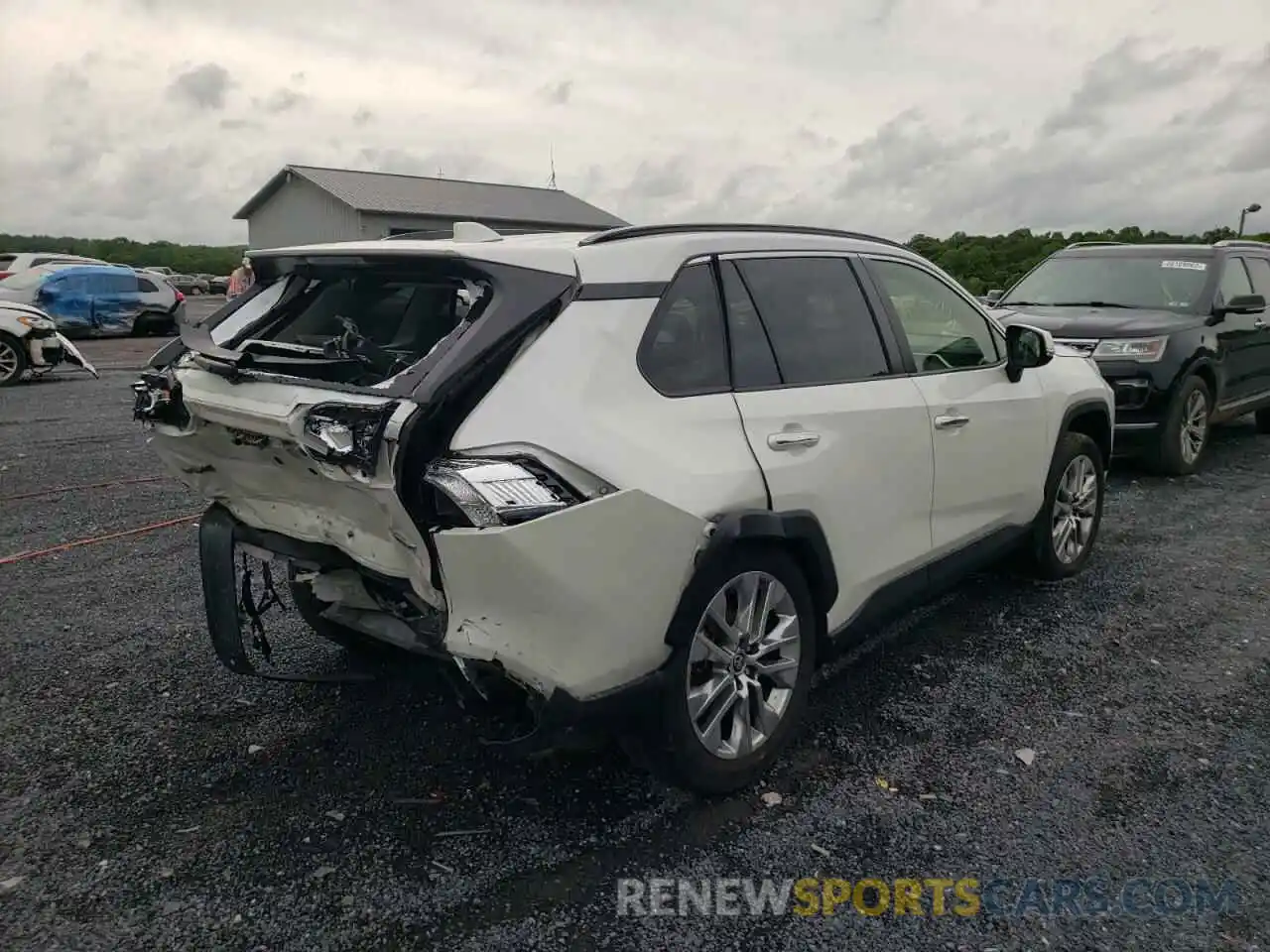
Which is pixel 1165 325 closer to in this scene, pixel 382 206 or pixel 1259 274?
pixel 1259 274

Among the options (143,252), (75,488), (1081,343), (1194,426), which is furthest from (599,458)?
(143,252)

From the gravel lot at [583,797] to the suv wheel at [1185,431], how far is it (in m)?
3.20

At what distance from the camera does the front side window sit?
26.9 feet

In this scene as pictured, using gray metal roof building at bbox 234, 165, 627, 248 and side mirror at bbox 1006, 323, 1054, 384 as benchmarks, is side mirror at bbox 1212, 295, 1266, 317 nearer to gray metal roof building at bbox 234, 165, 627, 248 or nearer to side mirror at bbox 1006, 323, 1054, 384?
side mirror at bbox 1006, 323, 1054, 384

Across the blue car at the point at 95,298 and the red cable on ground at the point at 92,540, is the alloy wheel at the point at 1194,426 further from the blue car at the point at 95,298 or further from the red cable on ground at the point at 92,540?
the blue car at the point at 95,298

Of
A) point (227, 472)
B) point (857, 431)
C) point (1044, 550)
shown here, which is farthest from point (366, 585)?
point (1044, 550)

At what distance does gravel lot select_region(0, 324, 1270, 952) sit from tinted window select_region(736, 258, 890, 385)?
1.32 metres

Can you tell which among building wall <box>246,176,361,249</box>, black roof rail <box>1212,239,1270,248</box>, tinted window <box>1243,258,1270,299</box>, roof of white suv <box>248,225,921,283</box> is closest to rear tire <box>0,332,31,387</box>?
building wall <box>246,176,361,249</box>

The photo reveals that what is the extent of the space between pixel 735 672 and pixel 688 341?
1.05 metres

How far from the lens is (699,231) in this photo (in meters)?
3.23

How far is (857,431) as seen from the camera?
10.9 feet

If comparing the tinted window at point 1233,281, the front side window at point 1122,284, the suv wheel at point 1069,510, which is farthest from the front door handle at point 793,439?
the tinted window at point 1233,281

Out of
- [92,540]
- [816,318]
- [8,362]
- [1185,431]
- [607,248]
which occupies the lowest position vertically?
[92,540]

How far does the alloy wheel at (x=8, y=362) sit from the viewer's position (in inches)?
527
